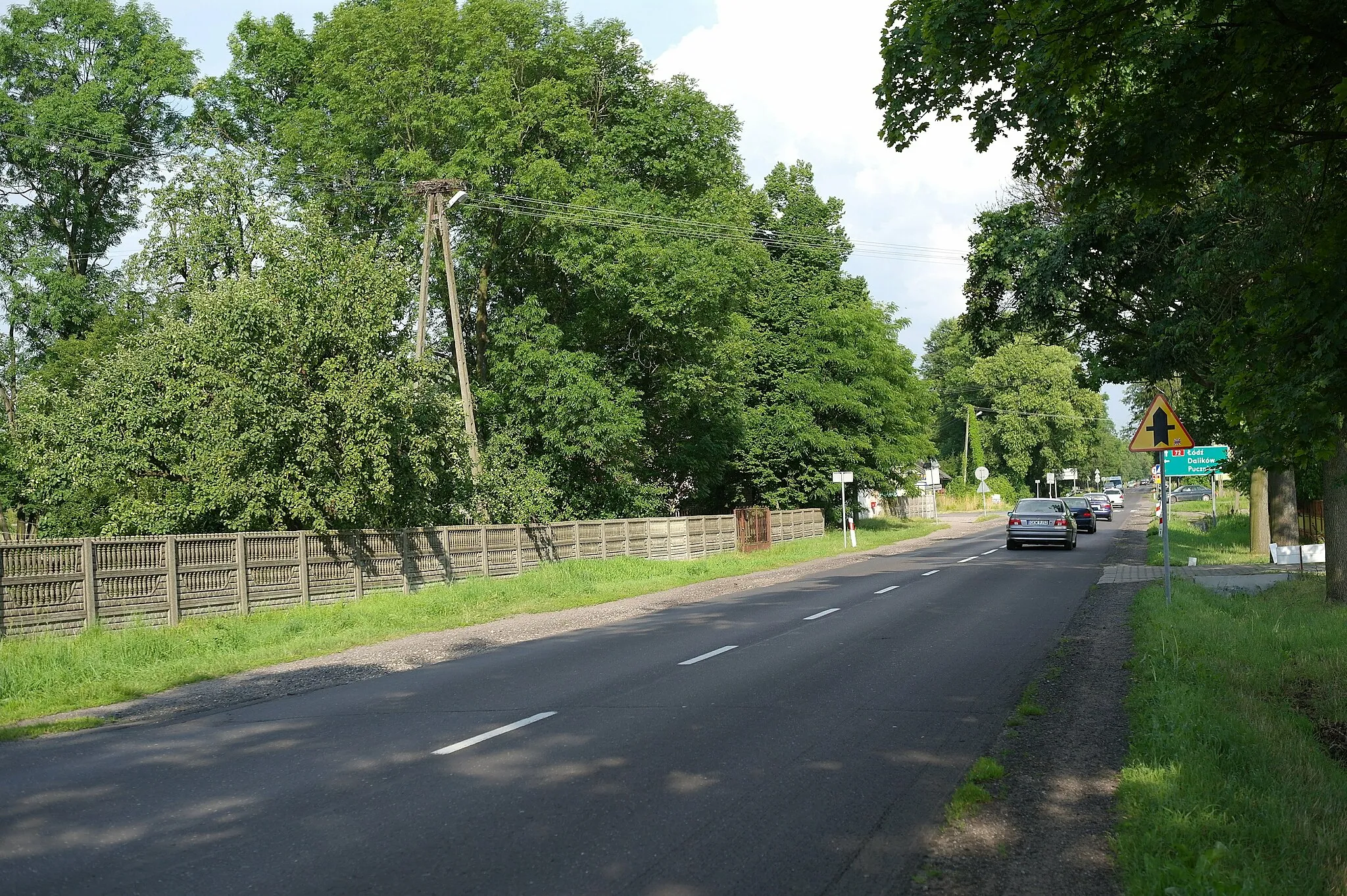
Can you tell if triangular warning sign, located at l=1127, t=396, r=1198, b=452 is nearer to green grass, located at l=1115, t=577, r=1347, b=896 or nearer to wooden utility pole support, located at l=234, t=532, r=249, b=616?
green grass, located at l=1115, t=577, r=1347, b=896

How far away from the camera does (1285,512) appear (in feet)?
90.6

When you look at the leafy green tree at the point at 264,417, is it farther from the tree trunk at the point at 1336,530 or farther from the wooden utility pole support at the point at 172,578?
the tree trunk at the point at 1336,530

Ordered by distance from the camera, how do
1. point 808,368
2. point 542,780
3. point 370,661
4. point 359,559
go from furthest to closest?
1. point 808,368
2. point 359,559
3. point 370,661
4. point 542,780

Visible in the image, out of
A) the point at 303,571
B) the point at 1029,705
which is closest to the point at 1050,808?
the point at 1029,705

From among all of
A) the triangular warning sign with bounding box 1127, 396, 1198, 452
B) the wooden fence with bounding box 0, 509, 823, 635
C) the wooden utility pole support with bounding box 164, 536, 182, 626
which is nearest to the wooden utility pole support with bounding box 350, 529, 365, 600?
the wooden fence with bounding box 0, 509, 823, 635

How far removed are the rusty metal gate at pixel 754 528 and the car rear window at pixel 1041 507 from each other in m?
10.1

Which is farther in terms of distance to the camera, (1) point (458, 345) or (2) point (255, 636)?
(1) point (458, 345)

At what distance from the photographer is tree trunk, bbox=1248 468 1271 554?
94.6ft

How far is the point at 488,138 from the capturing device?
3353 cm

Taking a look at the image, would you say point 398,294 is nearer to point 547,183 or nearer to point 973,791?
point 547,183

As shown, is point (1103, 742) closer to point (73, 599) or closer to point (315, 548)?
point (73, 599)

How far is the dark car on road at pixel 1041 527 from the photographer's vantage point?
35.9m

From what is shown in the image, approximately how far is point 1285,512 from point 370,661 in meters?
23.6

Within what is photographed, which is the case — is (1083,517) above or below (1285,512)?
below
